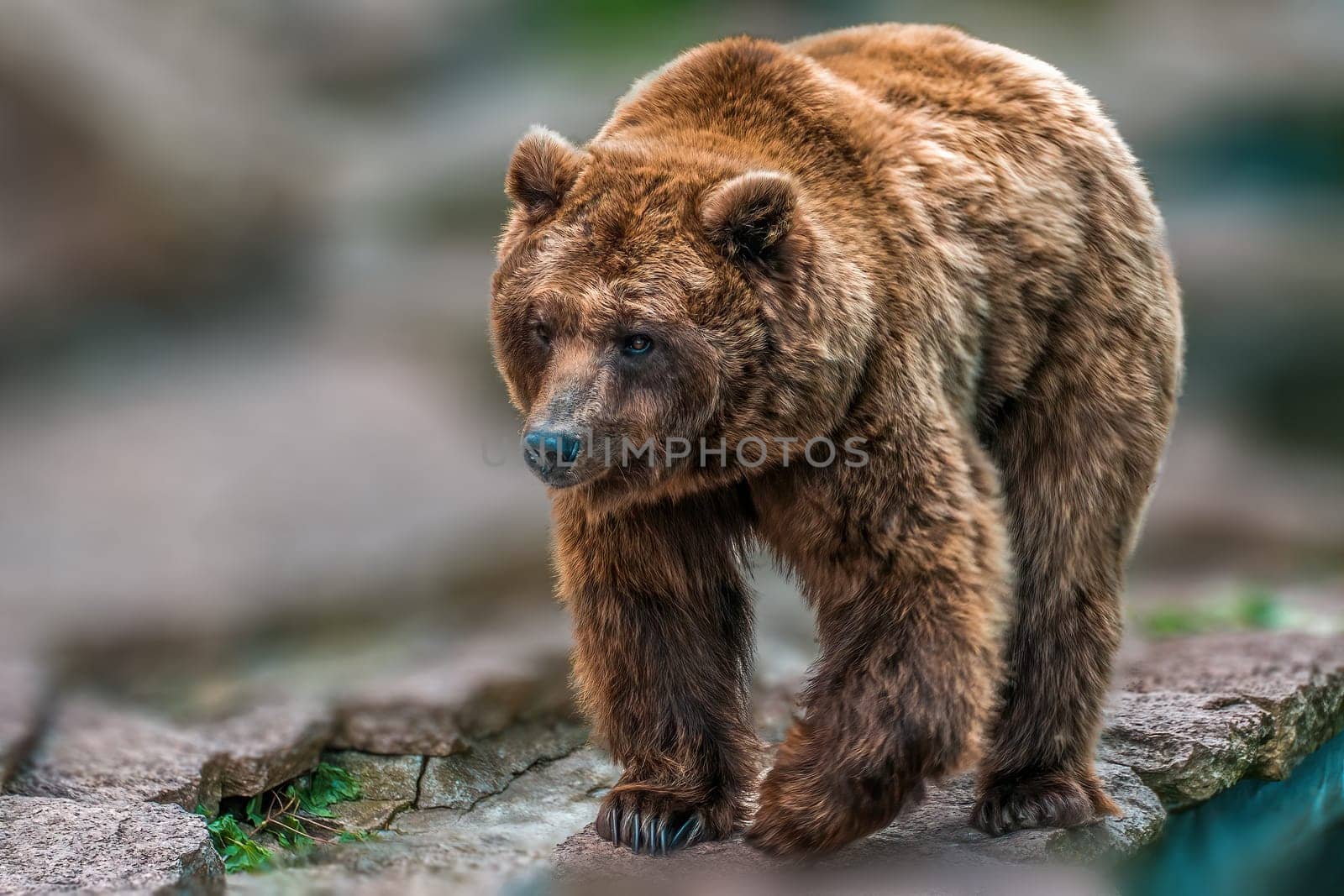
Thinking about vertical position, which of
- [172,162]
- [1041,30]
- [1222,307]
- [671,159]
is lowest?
[671,159]

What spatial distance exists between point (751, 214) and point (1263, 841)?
3.58m

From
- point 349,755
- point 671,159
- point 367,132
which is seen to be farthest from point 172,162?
point 671,159

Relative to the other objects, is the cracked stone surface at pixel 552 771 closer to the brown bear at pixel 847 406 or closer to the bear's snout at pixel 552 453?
the brown bear at pixel 847 406

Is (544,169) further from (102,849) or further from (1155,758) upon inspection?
(1155,758)

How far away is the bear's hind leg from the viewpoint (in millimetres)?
4402

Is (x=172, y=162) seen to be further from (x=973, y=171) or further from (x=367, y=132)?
(x=973, y=171)

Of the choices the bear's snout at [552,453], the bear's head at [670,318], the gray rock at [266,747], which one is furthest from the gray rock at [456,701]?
the bear's snout at [552,453]

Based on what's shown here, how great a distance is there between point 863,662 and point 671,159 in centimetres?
146

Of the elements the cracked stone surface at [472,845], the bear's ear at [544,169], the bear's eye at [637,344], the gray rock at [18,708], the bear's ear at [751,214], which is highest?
the bear's ear at [544,169]

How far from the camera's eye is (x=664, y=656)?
4.30m

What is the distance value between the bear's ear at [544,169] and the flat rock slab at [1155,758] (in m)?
1.94

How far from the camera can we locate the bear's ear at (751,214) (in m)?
3.60

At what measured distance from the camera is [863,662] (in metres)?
3.91

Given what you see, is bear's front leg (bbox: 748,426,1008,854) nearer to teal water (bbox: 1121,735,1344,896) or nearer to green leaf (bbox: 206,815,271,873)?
teal water (bbox: 1121,735,1344,896)
